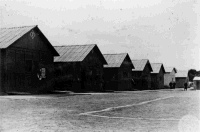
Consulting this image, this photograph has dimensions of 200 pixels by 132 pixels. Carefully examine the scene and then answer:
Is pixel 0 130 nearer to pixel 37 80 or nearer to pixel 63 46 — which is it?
pixel 37 80

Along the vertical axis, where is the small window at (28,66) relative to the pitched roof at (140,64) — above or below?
below

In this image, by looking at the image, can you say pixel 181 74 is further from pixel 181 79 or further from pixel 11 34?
pixel 11 34

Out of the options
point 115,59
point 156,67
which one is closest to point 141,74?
point 115,59

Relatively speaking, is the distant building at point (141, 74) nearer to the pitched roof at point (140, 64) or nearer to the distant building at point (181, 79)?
the pitched roof at point (140, 64)

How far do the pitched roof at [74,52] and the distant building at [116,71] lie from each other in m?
8.19

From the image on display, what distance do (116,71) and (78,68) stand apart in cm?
1123

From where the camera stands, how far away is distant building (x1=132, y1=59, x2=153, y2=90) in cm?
5634

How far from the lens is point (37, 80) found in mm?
30547

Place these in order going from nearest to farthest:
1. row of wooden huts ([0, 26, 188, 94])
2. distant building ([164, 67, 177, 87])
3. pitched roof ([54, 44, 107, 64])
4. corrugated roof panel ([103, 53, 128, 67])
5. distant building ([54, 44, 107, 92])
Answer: row of wooden huts ([0, 26, 188, 94])
distant building ([54, 44, 107, 92])
pitched roof ([54, 44, 107, 64])
corrugated roof panel ([103, 53, 128, 67])
distant building ([164, 67, 177, 87])

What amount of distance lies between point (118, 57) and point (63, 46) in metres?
10.3

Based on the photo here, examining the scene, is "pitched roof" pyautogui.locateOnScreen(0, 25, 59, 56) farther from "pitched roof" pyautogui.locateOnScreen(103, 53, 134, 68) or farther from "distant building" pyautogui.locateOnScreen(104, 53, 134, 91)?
"pitched roof" pyautogui.locateOnScreen(103, 53, 134, 68)

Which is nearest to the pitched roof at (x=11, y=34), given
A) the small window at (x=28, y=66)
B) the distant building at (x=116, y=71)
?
the small window at (x=28, y=66)

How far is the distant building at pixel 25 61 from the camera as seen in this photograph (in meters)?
26.3

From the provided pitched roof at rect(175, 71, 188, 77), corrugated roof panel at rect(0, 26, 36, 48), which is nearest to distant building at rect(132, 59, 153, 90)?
pitched roof at rect(175, 71, 188, 77)
